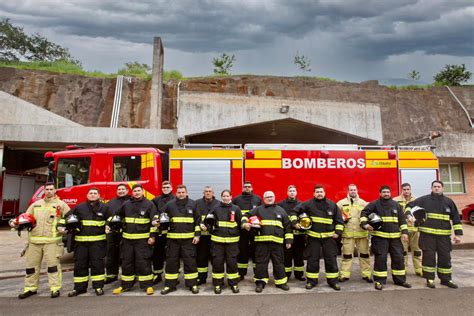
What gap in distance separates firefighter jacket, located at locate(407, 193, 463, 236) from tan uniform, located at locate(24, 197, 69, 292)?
6208 millimetres

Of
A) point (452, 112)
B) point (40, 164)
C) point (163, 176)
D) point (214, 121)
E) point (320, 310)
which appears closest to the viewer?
point (320, 310)

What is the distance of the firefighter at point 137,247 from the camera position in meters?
5.23

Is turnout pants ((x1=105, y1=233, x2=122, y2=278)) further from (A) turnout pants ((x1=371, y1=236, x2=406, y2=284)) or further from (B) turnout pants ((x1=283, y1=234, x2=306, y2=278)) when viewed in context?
(A) turnout pants ((x1=371, y1=236, x2=406, y2=284))

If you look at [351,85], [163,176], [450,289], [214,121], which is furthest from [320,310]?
[351,85]

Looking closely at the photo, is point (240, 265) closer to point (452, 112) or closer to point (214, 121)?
point (214, 121)

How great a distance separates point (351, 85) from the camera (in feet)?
99.3

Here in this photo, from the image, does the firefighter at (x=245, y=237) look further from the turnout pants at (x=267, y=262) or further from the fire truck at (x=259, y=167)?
the fire truck at (x=259, y=167)

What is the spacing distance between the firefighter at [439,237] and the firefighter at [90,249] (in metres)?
5.29

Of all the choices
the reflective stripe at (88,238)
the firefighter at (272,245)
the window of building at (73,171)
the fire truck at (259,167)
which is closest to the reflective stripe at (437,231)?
the fire truck at (259,167)

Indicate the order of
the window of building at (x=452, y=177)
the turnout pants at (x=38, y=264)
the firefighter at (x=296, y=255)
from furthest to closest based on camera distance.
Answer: the window of building at (x=452, y=177) < the firefighter at (x=296, y=255) < the turnout pants at (x=38, y=264)

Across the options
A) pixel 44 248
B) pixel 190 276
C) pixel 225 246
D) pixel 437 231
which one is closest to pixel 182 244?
pixel 190 276

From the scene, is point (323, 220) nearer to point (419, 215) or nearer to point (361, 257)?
point (361, 257)

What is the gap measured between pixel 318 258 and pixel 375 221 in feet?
3.78

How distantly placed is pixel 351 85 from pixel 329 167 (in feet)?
83.0
